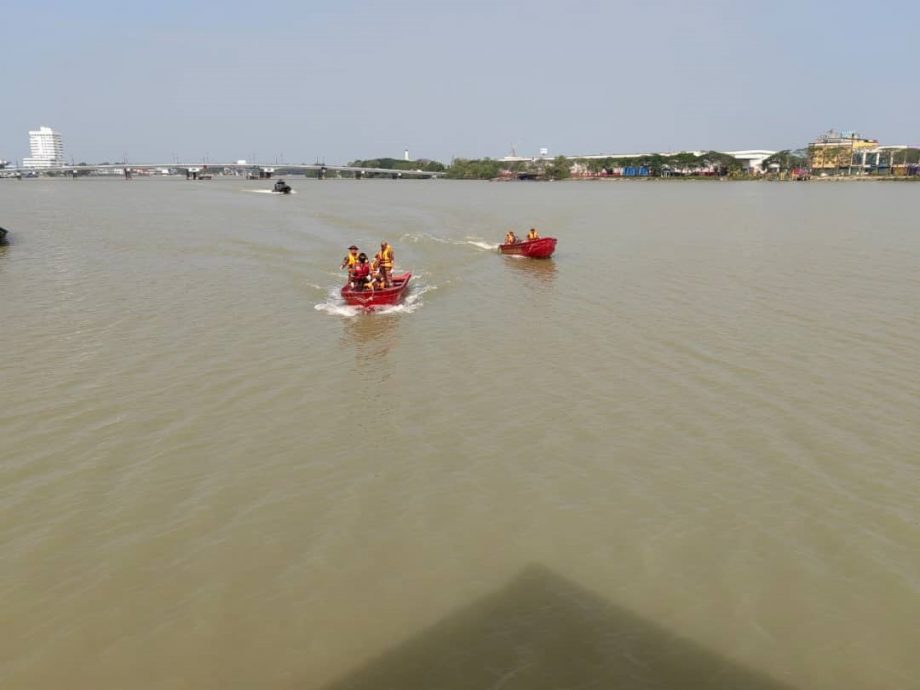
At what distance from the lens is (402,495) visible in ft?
30.1

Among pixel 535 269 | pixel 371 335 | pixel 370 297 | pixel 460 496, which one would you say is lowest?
pixel 460 496

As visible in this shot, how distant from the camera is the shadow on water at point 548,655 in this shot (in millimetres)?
5988

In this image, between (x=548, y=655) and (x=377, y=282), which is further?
(x=377, y=282)

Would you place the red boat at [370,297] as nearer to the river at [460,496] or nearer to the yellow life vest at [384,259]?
the river at [460,496]

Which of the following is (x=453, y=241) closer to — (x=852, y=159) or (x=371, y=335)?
(x=371, y=335)

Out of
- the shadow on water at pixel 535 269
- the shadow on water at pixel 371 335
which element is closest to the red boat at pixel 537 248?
the shadow on water at pixel 535 269

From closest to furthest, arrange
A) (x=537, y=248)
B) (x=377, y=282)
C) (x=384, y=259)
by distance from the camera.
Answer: (x=377, y=282) < (x=384, y=259) < (x=537, y=248)

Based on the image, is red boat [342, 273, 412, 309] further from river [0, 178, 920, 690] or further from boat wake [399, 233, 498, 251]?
boat wake [399, 233, 498, 251]

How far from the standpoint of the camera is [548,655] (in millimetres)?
6293

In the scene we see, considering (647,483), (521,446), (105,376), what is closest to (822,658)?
(647,483)

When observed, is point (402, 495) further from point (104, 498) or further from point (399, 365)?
point (399, 365)

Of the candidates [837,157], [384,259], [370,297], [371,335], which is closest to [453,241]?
[384,259]

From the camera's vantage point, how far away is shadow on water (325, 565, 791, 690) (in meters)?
5.99

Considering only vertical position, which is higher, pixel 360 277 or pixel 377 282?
pixel 360 277
